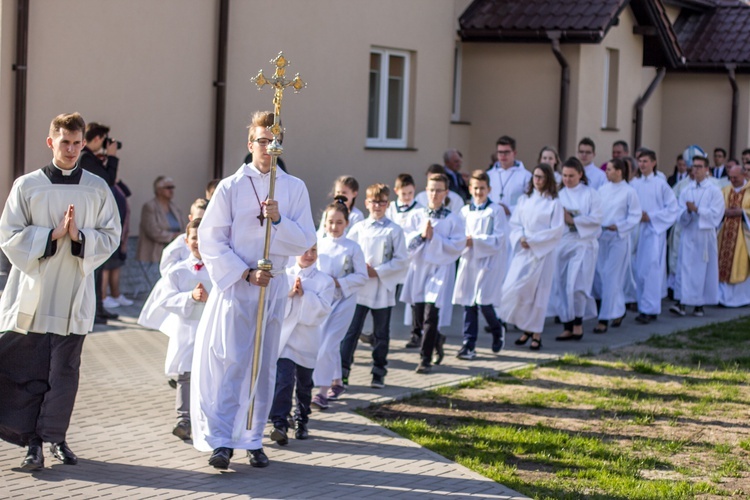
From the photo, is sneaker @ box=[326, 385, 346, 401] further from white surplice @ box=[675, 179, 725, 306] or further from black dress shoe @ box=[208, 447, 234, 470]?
white surplice @ box=[675, 179, 725, 306]

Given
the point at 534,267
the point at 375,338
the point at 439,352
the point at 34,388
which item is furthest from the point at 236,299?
the point at 534,267

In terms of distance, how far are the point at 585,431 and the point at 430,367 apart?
220 centimetres

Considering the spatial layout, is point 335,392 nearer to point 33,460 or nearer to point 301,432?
point 301,432

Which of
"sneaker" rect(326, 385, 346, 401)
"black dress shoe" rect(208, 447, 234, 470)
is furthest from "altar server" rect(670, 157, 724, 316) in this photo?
"black dress shoe" rect(208, 447, 234, 470)

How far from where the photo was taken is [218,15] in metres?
14.3

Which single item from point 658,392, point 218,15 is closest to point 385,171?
point 218,15

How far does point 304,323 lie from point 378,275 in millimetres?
1555

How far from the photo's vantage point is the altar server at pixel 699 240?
1529 centimetres

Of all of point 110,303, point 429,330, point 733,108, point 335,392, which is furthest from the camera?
point 733,108

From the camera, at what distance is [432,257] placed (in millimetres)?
10266

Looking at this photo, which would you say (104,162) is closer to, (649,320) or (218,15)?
(218,15)

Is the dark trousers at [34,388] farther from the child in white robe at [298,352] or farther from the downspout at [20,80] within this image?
the downspout at [20,80]

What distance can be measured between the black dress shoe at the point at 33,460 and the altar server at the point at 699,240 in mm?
10286

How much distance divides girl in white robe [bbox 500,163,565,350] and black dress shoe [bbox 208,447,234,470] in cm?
543
